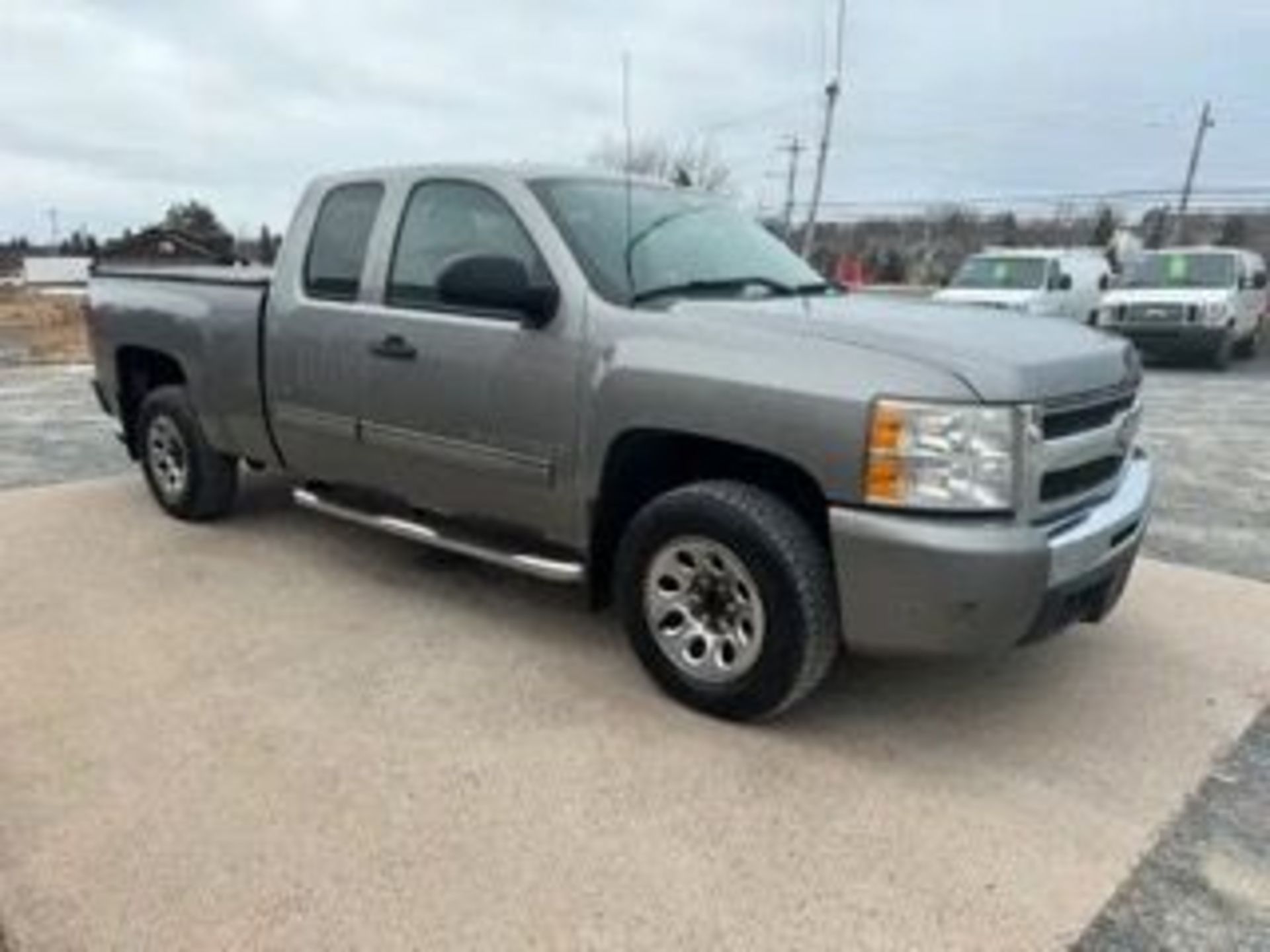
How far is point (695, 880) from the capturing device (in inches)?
Result: 120

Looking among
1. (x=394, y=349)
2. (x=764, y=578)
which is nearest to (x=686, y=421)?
(x=764, y=578)

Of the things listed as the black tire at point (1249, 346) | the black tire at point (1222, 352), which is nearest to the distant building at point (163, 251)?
the black tire at point (1222, 352)

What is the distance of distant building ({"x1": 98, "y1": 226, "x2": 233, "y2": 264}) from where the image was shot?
330 inches

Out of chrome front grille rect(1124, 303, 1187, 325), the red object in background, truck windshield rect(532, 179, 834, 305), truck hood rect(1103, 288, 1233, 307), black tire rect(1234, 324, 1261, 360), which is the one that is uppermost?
truck windshield rect(532, 179, 834, 305)

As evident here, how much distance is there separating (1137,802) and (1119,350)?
155 cm

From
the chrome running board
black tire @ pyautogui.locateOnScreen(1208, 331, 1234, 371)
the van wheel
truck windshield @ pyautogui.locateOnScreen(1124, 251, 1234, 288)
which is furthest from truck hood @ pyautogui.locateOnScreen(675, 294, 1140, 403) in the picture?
the van wheel

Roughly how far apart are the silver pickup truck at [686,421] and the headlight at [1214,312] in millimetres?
14176

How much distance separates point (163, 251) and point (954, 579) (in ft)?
28.6

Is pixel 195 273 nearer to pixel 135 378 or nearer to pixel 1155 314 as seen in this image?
pixel 135 378

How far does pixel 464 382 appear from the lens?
4.51 meters

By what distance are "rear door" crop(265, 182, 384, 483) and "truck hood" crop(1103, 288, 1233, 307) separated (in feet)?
49.8

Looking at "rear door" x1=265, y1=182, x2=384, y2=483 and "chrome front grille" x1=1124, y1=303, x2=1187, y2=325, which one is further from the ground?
"rear door" x1=265, y1=182, x2=384, y2=483

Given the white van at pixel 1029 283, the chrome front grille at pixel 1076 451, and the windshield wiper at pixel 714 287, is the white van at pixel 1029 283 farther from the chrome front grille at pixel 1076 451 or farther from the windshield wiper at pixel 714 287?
the chrome front grille at pixel 1076 451

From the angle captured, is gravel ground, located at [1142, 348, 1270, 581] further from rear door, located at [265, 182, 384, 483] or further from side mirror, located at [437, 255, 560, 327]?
rear door, located at [265, 182, 384, 483]
